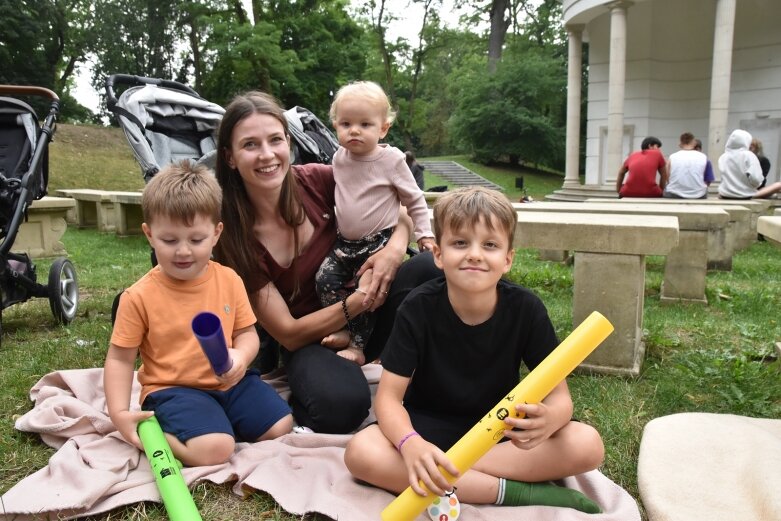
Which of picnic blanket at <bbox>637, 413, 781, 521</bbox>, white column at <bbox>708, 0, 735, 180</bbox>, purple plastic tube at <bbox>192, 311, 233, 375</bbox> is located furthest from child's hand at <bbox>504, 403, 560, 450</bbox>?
white column at <bbox>708, 0, 735, 180</bbox>

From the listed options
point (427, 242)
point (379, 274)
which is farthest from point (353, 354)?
point (427, 242)

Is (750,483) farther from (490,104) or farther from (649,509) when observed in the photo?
(490,104)

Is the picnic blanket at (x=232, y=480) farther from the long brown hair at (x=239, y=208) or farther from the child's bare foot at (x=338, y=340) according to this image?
the long brown hair at (x=239, y=208)

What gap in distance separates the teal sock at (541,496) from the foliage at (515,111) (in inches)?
1061

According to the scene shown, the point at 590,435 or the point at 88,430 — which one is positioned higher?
the point at 590,435

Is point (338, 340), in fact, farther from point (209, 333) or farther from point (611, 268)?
point (611, 268)

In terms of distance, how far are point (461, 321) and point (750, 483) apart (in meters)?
1.02

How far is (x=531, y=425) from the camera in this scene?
1632mm

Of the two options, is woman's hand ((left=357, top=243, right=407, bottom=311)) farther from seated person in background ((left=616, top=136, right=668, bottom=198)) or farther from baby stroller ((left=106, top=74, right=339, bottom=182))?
seated person in background ((left=616, top=136, right=668, bottom=198))

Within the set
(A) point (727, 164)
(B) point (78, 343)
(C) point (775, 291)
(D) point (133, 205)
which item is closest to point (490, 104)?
(A) point (727, 164)

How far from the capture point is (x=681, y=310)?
178 inches

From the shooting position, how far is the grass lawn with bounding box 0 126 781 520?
7.04ft

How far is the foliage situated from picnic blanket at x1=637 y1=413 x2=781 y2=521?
2641 centimetres

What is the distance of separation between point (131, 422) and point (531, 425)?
4.27 feet
